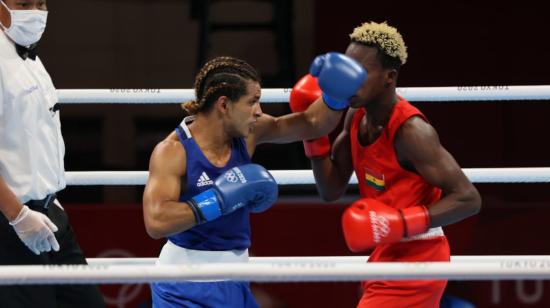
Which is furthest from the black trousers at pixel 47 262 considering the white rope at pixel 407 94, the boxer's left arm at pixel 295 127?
the boxer's left arm at pixel 295 127

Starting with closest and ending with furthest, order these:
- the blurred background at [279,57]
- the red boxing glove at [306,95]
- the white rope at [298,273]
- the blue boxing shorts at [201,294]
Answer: the white rope at [298,273] → the blue boxing shorts at [201,294] → the red boxing glove at [306,95] → the blurred background at [279,57]

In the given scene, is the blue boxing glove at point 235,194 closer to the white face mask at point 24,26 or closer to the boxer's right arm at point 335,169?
the boxer's right arm at point 335,169

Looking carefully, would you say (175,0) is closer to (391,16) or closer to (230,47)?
(230,47)

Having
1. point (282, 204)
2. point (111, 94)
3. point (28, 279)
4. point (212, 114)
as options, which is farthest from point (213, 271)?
point (282, 204)

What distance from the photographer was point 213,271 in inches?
69.1

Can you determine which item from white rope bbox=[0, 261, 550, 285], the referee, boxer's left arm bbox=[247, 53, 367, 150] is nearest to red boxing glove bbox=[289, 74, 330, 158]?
boxer's left arm bbox=[247, 53, 367, 150]

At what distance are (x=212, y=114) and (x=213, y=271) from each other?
70cm

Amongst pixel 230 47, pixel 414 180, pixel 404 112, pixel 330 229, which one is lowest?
pixel 330 229

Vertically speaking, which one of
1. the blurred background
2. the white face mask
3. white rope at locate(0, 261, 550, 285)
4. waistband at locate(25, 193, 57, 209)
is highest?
the white face mask

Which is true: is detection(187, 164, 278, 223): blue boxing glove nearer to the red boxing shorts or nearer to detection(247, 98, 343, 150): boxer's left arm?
detection(247, 98, 343, 150): boxer's left arm

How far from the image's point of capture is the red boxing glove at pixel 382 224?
7.13 feet

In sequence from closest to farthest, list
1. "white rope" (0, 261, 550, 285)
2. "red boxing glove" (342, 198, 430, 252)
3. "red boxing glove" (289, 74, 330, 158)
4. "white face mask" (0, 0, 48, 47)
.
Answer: "white rope" (0, 261, 550, 285), "red boxing glove" (342, 198, 430, 252), "white face mask" (0, 0, 48, 47), "red boxing glove" (289, 74, 330, 158)

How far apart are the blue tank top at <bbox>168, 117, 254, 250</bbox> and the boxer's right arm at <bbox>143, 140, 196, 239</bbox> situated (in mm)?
26

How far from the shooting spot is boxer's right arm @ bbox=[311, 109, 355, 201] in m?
2.48
